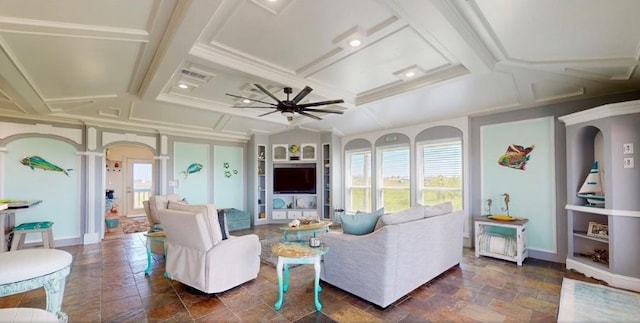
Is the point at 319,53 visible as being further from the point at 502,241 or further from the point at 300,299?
the point at 502,241

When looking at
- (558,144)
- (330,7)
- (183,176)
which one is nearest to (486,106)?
(558,144)

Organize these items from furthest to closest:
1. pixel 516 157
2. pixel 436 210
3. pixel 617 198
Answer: pixel 516 157
pixel 436 210
pixel 617 198

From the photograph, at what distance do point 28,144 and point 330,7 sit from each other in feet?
19.6

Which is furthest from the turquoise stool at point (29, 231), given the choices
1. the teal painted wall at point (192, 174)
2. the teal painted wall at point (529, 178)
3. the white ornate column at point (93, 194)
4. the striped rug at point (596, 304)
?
the teal painted wall at point (529, 178)

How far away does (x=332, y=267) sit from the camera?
314 cm

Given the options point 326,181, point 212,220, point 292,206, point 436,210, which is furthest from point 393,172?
point 212,220

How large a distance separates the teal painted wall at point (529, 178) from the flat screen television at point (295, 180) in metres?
4.06

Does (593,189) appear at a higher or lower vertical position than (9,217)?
higher

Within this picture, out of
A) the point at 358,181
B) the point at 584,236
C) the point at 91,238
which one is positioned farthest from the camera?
the point at 358,181

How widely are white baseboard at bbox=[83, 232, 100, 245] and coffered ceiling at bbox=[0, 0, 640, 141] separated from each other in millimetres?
2302

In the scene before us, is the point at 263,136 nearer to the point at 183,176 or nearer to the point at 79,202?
the point at 183,176

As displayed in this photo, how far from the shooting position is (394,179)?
620 centimetres

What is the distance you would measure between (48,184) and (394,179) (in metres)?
6.78

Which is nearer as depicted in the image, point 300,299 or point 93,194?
point 300,299
